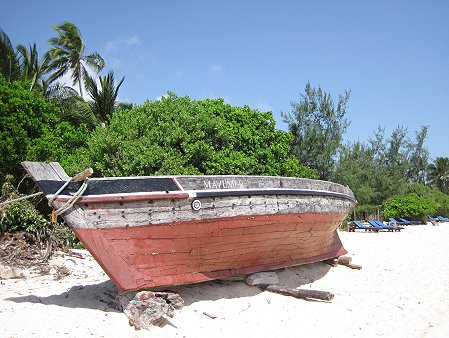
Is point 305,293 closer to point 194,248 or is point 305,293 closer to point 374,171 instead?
point 194,248

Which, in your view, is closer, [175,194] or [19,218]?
[175,194]

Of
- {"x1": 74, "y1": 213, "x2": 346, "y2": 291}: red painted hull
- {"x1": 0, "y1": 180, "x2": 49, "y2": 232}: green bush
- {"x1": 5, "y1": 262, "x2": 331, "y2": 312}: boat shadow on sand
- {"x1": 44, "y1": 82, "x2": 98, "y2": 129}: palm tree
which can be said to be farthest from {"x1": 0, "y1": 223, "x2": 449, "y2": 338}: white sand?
{"x1": 44, "y1": 82, "x2": 98, "y2": 129}: palm tree

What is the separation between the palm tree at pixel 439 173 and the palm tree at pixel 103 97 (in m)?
45.4

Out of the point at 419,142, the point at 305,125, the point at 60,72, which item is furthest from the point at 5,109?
the point at 419,142

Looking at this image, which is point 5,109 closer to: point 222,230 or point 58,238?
point 58,238

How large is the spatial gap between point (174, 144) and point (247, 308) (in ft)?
19.7

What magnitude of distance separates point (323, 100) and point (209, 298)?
22.6 meters

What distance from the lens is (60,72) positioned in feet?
77.0

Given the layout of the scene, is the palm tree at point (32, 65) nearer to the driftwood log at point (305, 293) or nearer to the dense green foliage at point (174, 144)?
the dense green foliage at point (174, 144)

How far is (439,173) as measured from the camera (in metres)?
53.3

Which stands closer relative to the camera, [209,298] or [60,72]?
[209,298]

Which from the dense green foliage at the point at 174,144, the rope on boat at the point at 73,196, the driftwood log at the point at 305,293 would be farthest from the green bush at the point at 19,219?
the driftwood log at the point at 305,293

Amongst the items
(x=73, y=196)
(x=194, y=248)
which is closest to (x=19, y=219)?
(x=73, y=196)

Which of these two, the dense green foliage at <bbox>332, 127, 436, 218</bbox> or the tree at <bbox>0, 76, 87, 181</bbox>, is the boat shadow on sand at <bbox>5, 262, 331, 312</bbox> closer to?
the tree at <bbox>0, 76, 87, 181</bbox>
